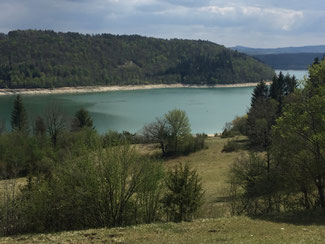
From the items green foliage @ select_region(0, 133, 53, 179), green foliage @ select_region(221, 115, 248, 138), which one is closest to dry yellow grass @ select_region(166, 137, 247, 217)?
green foliage @ select_region(221, 115, 248, 138)

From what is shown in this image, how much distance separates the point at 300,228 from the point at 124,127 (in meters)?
62.5

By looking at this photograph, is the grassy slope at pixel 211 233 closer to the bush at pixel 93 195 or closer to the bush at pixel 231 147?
the bush at pixel 93 195

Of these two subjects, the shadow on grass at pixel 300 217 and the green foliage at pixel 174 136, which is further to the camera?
the green foliage at pixel 174 136

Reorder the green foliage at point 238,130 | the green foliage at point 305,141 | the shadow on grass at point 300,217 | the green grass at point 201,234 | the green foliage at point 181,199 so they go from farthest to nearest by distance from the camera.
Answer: the green foliage at point 238,130 < the green foliage at point 181,199 < the green foliage at point 305,141 < the shadow on grass at point 300,217 < the green grass at point 201,234

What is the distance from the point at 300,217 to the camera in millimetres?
13422

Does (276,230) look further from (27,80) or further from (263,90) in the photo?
(27,80)

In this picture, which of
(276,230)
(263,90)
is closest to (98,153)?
(276,230)

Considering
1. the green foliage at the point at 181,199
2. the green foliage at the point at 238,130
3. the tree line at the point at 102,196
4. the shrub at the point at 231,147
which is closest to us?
the tree line at the point at 102,196

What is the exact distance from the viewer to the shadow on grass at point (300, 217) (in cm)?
1279

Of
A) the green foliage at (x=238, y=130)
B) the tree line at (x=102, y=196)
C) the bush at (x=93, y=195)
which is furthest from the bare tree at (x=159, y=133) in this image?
the bush at (x=93, y=195)

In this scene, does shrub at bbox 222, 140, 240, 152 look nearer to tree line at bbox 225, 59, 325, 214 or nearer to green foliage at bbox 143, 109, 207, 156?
green foliage at bbox 143, 109, 207, 156

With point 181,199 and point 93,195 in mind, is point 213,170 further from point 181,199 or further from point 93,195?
point 93,195

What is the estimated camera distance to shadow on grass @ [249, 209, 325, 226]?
42.0 feet

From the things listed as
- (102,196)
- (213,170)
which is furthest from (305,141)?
(213,170)
